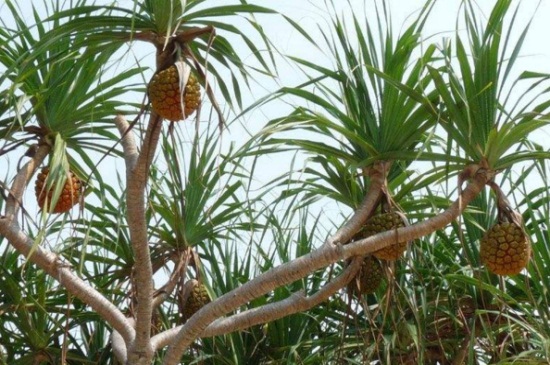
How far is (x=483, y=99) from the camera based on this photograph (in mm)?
2766

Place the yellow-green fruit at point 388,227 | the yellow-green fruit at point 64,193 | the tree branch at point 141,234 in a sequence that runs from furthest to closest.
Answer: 1. the yellow-green fruit at point 64,193
2. the yellow-green fruit at point 388,227
3. the tree branch at point 141,234

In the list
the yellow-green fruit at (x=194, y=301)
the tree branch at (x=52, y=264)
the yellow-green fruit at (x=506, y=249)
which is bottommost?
the yellow-green fruit at (x=506, y=249)

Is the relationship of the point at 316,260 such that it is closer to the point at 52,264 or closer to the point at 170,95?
the point at 170,95

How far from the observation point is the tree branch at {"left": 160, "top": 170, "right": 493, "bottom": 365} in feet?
8.79

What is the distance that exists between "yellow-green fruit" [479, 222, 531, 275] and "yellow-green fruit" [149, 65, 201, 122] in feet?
2.68

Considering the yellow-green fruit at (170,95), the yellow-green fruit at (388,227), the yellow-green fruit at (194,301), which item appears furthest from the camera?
the yellow-green fruit at (194,301)

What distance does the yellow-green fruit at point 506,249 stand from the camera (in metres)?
2.72

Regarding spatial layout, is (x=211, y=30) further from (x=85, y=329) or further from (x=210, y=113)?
(x=85, y=329)

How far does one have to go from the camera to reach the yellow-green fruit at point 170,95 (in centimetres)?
258

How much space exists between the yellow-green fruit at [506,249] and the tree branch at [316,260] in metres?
0.12

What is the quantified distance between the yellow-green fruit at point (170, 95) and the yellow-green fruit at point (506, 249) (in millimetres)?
815

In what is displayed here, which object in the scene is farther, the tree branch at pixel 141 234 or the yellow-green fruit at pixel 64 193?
the yellow-green fruit at pixel 64 193

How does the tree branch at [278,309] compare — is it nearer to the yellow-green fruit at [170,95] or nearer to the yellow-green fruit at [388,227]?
the yellow-green fruit at [388,227]

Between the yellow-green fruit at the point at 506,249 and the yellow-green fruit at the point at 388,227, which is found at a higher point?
the yellow-green fruit at the point at 388,227
